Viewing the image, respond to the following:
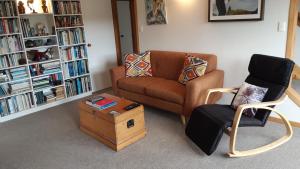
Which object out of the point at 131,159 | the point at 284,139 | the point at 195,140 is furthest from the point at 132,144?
the point at 284,139

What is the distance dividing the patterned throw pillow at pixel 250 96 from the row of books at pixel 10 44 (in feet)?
10.6

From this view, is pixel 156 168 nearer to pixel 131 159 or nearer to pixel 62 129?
pixel 131 159

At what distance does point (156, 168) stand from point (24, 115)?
8.48 ft

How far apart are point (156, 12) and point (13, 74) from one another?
101 inches

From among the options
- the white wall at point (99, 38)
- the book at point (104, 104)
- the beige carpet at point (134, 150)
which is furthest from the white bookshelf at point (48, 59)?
the book at point (104, 104)

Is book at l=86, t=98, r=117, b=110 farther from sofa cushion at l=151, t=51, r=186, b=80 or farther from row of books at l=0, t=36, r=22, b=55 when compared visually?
row of books at l=0, t=36, r=22, b=55

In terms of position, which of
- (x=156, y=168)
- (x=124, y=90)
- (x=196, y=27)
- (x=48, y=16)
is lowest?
(x=156, y=168)

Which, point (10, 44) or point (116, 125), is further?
point (10, 44)

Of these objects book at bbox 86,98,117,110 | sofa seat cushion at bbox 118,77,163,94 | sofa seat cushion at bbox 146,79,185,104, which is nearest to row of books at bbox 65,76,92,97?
sofa seat cushion at bbox 118,77,163,94

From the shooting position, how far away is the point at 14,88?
141 inches

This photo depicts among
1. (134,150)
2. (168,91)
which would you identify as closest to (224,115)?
(168,91)

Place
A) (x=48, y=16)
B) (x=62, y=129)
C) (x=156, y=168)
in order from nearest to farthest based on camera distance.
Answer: (x=156, y=168) → (x=62, y=129) → (x=48, y=16)

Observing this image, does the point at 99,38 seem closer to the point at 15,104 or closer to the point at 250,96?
the point at 15,104

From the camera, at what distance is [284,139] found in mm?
2568
